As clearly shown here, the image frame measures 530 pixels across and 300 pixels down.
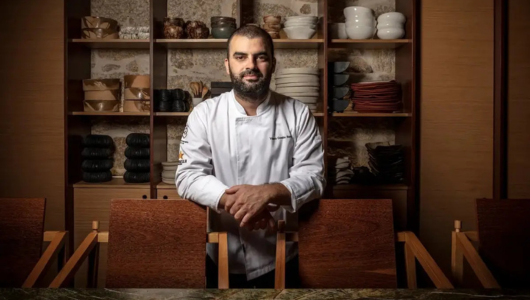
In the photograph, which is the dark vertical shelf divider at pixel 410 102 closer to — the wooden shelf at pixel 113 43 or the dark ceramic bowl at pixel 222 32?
the dark ceramic bowl at pixel 222 32

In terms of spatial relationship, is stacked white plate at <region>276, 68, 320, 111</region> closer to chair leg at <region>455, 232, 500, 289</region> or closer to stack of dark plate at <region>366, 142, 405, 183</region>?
stack of dark plate at <region>366, 142, 405, 183</region>

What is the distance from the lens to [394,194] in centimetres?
313

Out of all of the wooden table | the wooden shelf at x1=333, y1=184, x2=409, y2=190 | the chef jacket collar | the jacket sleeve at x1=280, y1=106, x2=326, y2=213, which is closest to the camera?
the wooden table

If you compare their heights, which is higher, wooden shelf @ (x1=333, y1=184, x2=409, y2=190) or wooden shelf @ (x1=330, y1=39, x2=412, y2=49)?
wooden shelf @ (x1=330, y1=39, x2=412, y2=49)

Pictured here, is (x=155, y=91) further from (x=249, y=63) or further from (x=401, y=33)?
(x=401, y=33)

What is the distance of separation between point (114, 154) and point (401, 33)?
213cm

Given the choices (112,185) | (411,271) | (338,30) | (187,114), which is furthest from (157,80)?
(411,271)

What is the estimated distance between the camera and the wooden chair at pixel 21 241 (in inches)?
60.8

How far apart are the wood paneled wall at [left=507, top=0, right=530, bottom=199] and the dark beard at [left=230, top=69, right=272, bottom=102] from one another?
186 centimetres

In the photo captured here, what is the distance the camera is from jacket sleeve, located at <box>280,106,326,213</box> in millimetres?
1760

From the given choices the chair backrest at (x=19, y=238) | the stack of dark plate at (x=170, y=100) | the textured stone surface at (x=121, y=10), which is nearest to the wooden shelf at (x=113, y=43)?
the textured stone surface at (x=121, y=10)

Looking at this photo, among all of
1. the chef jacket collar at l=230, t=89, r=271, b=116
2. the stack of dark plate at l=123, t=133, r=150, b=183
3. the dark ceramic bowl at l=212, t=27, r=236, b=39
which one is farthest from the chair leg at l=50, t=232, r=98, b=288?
the dark ceramic bowl at l=212, t=27, r=236, b=39

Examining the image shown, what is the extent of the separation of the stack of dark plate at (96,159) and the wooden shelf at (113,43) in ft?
2.00

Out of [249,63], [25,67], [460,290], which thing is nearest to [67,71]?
[25,67]
